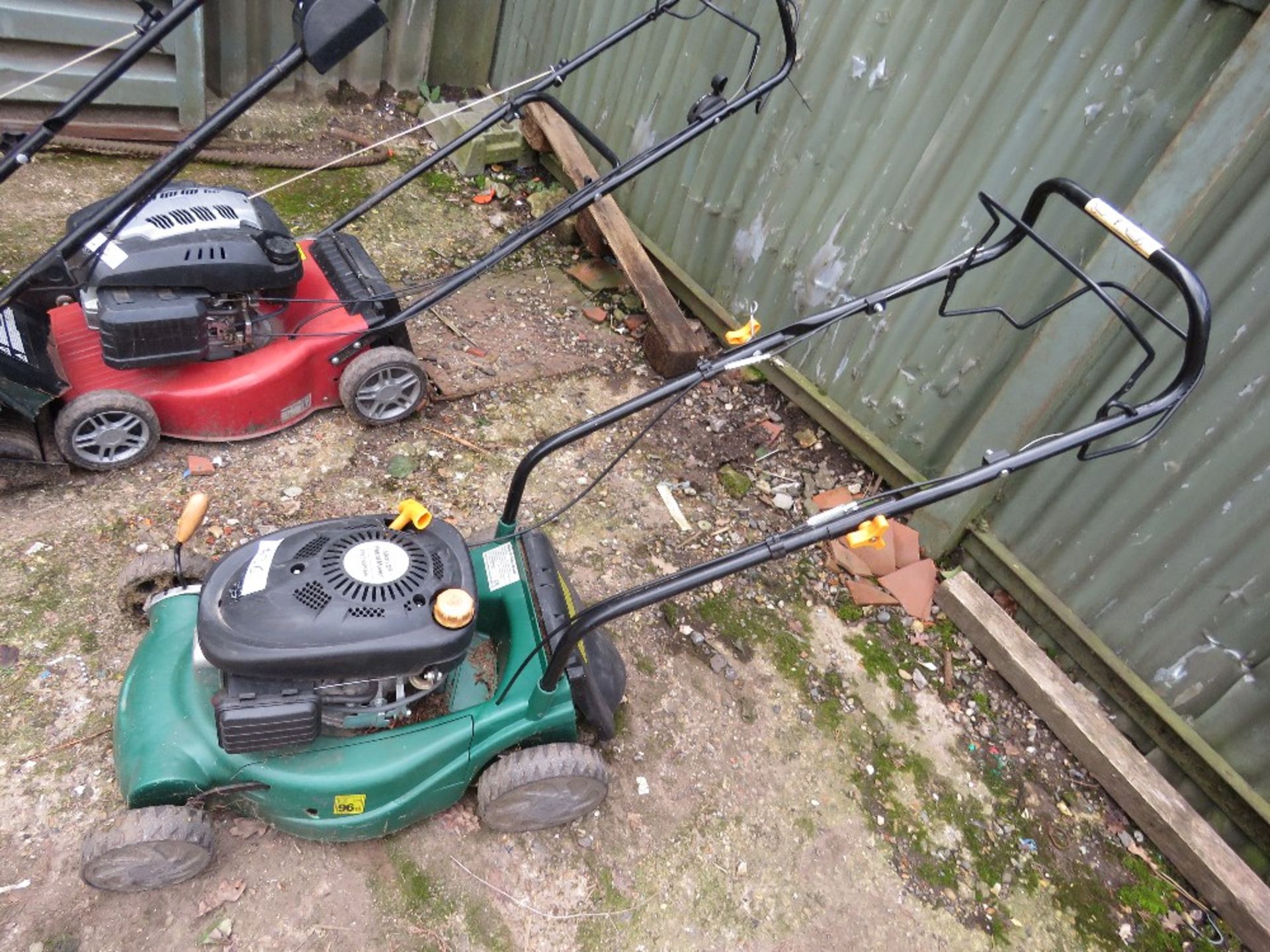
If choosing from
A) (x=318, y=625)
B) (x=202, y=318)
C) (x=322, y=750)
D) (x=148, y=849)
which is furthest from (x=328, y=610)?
(x=202, y=318)

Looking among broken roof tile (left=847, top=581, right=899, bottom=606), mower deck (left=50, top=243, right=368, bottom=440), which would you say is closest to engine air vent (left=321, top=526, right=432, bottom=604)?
mower deck (left=50, top=243, right=368, bottom=440)

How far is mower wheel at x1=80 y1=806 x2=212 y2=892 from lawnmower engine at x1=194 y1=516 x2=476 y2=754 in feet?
0.58

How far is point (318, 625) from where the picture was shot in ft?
5.08

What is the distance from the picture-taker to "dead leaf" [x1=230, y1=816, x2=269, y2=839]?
1.88m

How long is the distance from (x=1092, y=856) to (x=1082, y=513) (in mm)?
957

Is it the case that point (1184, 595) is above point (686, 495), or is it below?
above

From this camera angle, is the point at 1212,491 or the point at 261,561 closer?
the point at 261,561

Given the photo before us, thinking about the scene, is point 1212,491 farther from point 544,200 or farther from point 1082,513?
point 544,200

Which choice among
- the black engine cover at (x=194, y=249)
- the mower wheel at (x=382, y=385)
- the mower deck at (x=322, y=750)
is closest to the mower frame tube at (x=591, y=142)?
the mower wheel at (x=382, y=385)

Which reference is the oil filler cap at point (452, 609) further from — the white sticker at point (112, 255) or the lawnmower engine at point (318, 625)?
the white sticker at point (112, 255)

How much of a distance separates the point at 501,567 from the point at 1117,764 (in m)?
1.83

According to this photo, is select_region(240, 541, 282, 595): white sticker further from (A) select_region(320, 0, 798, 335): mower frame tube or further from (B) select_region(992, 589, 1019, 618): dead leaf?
(B) select_region(992, 589, 1019, 618): dead leaf

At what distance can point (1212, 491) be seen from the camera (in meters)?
2.25

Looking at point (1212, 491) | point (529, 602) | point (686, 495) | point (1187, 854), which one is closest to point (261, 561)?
point (529, 602)
